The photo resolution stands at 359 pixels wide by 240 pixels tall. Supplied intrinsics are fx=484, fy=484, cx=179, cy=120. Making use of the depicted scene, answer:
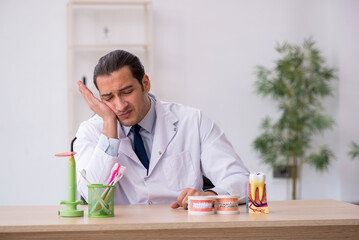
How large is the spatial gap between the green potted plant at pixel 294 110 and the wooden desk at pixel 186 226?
321 cm

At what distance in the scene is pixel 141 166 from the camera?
1.98 metres

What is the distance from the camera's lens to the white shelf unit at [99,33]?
4.73 meters

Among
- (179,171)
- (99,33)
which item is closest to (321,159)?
(99,33)

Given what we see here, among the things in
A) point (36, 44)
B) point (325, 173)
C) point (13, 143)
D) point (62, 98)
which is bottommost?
point (325, 173)

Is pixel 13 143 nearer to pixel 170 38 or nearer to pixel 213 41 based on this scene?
pixel 170 38

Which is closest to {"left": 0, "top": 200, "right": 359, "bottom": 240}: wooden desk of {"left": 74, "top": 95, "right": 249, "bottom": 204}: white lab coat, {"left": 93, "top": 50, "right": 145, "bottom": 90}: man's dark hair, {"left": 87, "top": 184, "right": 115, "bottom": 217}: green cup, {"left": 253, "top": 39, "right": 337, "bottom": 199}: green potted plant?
{"left": 87, "top": 184, "right": 115, "bottom": 217}: green cup

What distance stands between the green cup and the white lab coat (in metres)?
0.39

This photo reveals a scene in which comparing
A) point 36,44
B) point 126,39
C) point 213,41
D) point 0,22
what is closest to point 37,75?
point 36,44

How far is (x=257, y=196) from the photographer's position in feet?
4.92

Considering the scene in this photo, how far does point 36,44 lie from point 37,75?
304 millimetres

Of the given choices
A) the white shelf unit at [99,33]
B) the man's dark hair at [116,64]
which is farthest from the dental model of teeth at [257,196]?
the white shelf unit at [99,33]

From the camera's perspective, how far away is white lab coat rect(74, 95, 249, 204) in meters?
1.95

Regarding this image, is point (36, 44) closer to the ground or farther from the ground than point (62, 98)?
farther from the ground

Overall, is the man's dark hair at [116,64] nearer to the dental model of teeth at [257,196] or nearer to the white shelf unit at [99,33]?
the dental model of teeth at [257,196]
